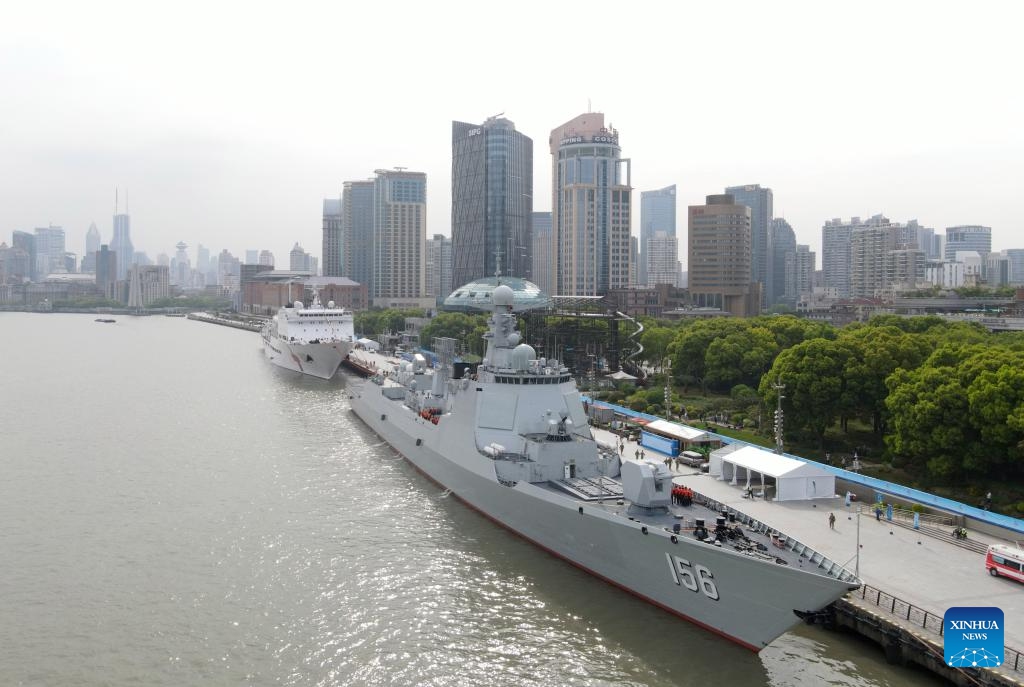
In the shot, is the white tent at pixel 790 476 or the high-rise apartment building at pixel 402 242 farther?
the high-rise apartment building at pixel 402 242

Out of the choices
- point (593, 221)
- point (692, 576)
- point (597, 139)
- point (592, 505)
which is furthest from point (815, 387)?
point (597, 139)

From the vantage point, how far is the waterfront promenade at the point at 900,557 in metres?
17.8

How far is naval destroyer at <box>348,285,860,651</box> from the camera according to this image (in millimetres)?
16891

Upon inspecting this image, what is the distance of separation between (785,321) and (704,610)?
4719cm

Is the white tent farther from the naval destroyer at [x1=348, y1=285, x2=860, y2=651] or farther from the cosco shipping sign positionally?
the cosco shipping sign

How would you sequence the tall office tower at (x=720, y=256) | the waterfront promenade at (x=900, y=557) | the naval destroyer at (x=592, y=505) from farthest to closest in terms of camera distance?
the tall office tower at (x=720, y=256) → the waterfront promenade at (x=900, y=557) → the naval destroyer at (x=592, y=505)

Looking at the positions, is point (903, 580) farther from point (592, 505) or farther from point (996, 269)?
point (996, 269)

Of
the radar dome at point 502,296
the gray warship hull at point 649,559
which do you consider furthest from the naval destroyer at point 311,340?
the gray warship hull at point 649,559

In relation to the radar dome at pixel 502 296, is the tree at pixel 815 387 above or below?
below

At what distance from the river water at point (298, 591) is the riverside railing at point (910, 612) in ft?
3.35

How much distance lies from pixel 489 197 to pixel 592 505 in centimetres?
12880

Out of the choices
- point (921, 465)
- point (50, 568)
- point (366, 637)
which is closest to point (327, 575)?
point (366, 637)

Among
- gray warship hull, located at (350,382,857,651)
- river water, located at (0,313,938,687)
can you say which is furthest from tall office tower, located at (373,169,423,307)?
gray warship hull, located at (350,382,857,651)

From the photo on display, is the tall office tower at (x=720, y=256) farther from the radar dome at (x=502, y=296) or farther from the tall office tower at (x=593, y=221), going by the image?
the radar dome at (x=502, y=296)
